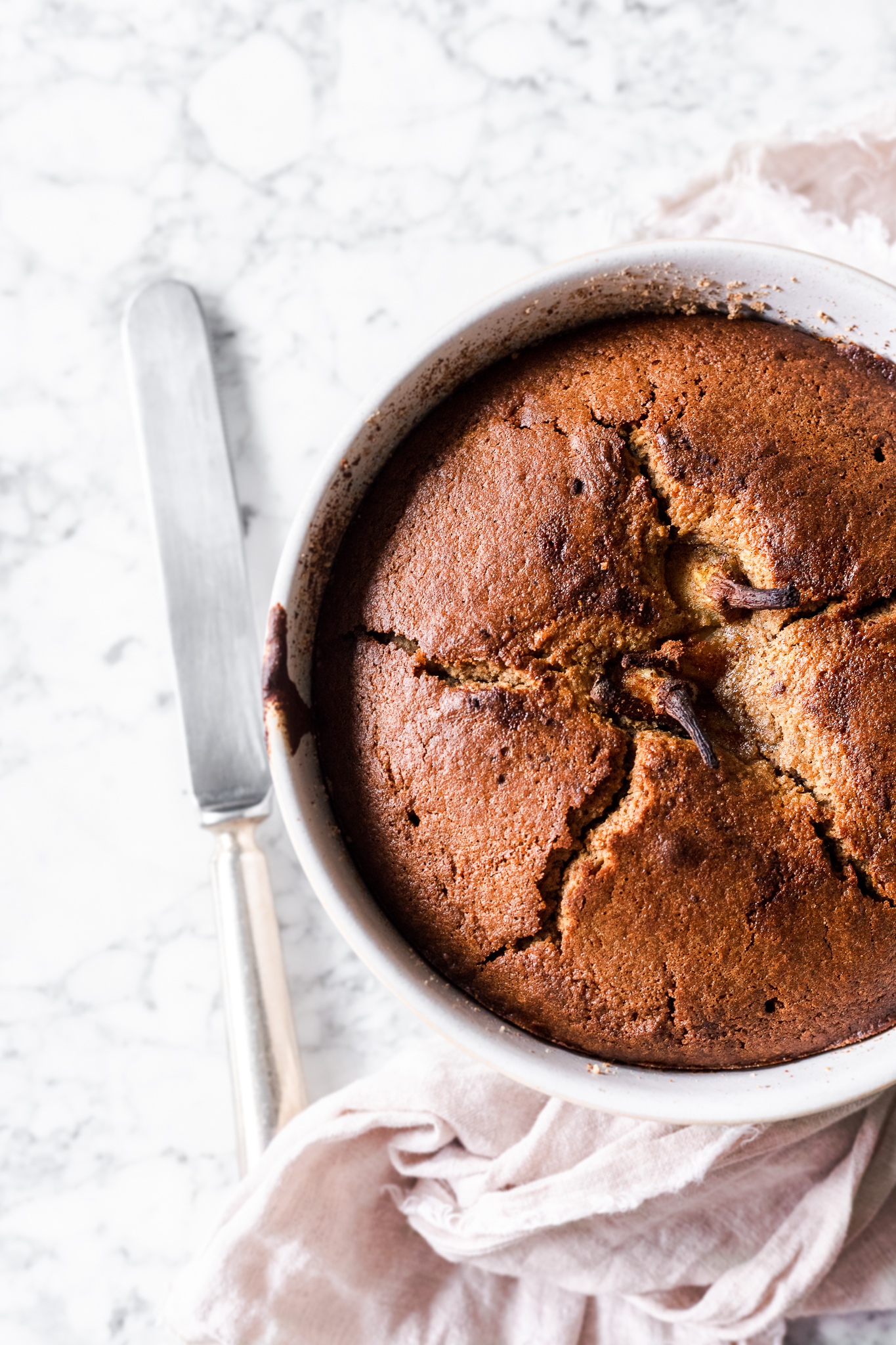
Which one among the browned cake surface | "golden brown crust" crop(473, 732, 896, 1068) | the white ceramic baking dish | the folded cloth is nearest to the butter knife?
the folded cloth

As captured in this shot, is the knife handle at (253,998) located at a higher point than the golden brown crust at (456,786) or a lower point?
lower

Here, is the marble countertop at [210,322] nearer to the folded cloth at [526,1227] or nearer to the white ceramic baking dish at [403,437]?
the folded cloth at [526,1227]

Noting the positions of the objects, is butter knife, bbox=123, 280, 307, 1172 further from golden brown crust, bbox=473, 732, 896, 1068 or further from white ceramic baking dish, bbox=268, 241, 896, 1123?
golden brown crust, bbox=473, 732, 896, 1068

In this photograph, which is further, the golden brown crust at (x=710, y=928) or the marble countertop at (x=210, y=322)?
the marble countertop at (x=210, y=322)

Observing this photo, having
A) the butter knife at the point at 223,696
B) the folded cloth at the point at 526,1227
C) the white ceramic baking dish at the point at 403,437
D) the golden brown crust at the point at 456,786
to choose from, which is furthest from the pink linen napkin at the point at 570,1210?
the golden brown crust at the point at 456,786

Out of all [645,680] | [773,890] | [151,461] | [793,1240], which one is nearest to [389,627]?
[645,680]

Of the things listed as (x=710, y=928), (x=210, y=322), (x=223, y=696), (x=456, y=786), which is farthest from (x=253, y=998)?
(x=210, y=322)

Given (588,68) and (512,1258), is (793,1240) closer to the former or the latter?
(512,1258)

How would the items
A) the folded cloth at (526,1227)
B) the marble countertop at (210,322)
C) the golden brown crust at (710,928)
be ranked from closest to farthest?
the golden brown crust at (710,928)
the folded cloth at (526,1227)
the marble countertop at (210,322)
